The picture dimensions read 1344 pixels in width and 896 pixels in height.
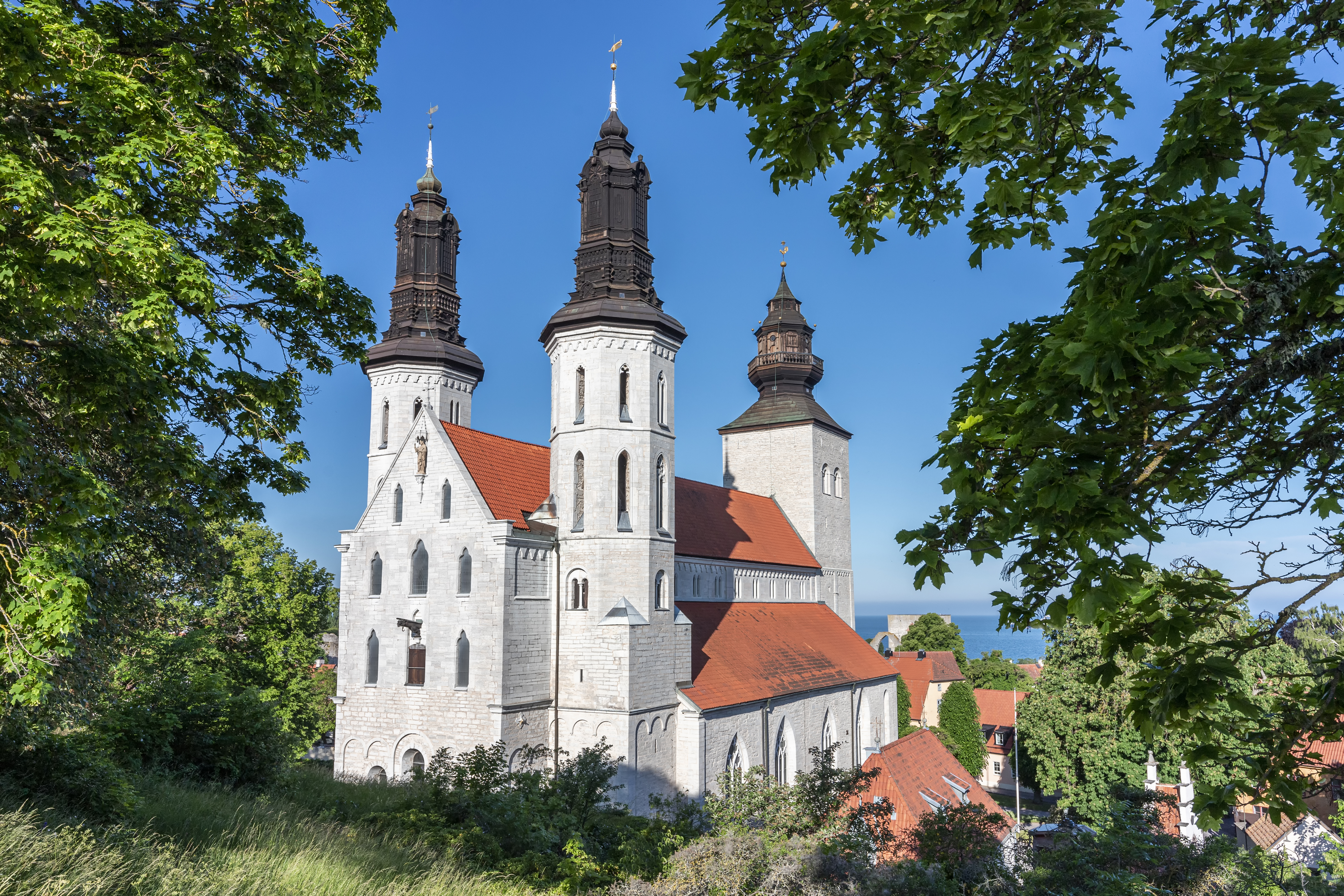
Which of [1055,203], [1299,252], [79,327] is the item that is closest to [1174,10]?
[1055,203]

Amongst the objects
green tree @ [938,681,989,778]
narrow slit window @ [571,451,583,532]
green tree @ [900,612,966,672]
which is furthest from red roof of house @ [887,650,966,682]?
narrow slit window @ [571,451,583,532]

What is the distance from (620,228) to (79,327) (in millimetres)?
17648

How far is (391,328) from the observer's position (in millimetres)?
29734

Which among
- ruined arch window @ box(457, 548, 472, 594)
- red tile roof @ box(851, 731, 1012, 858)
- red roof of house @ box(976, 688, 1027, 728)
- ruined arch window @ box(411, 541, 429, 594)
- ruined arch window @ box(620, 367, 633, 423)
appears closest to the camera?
red tile roof @ box(851, 731, 1012, 858)

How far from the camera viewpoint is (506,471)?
2397cm

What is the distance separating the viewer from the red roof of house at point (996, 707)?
4725 centimetres

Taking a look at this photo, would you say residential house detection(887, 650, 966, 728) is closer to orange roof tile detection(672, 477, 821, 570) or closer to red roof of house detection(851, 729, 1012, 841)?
orange roof tile detection(672, 477, 821, 570)

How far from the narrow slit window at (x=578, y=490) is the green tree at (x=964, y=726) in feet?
85.9

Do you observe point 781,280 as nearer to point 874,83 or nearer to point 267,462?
point 267,462

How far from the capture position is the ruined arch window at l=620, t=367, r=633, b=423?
2305 cm

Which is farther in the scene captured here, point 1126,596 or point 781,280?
point 781,280

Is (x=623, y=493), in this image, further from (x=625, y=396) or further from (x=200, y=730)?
(x=200, y=730)

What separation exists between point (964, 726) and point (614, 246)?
1179 inches

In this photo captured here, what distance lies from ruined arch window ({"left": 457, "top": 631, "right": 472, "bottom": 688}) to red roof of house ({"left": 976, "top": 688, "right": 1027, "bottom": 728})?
34.9 meters
